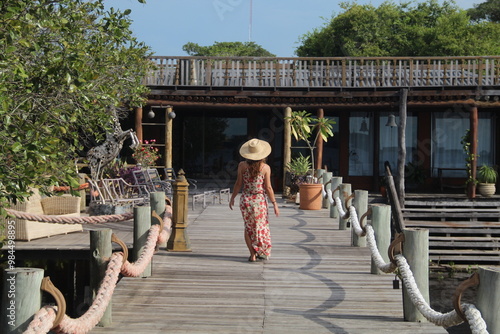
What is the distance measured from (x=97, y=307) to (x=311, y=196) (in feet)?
33.6

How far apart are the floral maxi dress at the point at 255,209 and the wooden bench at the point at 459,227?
8.57 metres

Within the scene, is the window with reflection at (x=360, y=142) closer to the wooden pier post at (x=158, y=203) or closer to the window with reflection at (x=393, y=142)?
the window with reflection at (x=393, y=142)

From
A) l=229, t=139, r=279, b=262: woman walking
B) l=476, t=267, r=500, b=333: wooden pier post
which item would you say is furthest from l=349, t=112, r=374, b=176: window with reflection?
l=476, t=267, r=500, b=333: wooden pier post

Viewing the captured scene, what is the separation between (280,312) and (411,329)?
3.97ft

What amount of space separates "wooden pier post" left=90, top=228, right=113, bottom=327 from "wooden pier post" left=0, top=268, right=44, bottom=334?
1.55 m

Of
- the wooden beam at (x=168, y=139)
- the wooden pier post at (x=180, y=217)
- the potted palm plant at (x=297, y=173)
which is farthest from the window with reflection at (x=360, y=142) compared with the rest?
the wooden pier post at (x=180, y=217)

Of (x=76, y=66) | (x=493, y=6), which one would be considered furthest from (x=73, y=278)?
(x=493, y=6)

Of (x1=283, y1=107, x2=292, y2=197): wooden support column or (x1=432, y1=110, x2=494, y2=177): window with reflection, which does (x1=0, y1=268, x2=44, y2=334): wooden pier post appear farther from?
(x1=432, y1=110, x2=494, y2=177): window with reflection

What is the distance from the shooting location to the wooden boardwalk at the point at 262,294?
566 cm

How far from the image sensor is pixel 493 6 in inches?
1957

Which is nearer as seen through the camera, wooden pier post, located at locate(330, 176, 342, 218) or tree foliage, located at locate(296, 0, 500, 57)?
wooden pier post, located at locate(330, 176, 342, 218)

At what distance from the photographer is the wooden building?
1875 cm

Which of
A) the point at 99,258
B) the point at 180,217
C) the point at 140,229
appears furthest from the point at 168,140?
the point at 99,258

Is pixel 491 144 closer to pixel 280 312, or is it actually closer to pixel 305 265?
pixel 305 265
